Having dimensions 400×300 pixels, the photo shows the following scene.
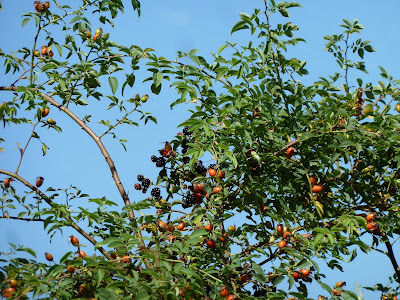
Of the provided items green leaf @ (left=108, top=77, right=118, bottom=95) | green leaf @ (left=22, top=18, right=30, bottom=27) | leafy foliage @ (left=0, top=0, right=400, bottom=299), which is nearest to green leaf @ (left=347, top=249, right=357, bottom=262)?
leafy foliage @ (left=0, top=0, right=400, bottom=299)

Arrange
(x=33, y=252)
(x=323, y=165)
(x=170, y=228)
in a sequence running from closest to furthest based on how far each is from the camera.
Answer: (x=33, y=252), (x=170, y=228), (x=323, y=165)

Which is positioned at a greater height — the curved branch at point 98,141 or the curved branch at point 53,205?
the curved branch at point 98,141

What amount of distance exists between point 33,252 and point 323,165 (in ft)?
6.17

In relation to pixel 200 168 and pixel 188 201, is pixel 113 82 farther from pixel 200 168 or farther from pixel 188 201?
pixel 188 201

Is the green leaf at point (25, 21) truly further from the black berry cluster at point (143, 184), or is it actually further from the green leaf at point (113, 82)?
the black berry cluster at point (143, 184)

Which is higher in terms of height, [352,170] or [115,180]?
[115,180]

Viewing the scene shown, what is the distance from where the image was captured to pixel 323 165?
3496mm

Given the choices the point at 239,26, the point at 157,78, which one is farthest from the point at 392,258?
the point at 157,78

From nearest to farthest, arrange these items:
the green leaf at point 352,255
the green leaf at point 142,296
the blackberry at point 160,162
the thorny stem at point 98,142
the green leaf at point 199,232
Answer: the green leaf at point 142,296
the green leaf at point 199,232
the green leaf at point 352,255
the blackberry at point 160,162
the thorny stem at point 98,142

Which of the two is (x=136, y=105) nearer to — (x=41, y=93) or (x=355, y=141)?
(x=41, y=93)

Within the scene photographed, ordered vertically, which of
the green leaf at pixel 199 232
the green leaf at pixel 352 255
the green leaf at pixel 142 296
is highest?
the green leaf at pixel 199 232

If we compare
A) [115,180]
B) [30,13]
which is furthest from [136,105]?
[30,13]

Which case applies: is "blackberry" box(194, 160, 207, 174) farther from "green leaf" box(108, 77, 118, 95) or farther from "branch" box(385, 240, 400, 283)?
"branch" box(385, 240, 400, 283)

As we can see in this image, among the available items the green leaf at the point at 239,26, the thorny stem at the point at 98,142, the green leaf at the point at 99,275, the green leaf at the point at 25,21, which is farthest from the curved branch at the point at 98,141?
the green leaf at the point at 239,26
